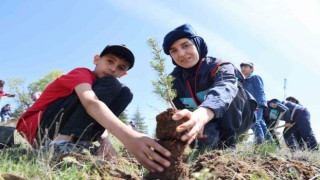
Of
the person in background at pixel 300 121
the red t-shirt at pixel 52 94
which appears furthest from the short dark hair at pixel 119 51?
the person in background at pixel 300 121

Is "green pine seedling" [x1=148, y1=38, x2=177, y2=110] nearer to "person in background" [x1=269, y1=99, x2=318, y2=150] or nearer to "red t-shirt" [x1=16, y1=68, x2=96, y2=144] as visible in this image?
"red t-shirt" [x1=16, y1=68, x2=96, y2=144]

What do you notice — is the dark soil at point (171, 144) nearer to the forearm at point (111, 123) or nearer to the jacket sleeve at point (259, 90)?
the forearm at point (111, 123)

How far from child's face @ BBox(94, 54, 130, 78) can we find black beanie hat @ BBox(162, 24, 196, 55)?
50 centimetres

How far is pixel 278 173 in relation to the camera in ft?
6.17

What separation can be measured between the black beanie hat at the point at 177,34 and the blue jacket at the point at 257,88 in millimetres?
3411

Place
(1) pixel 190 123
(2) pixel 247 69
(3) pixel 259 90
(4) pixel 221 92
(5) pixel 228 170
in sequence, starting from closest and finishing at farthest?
(1) pixel 190 123, (5) pixel 228 170, (4) pixel 221 92, (3) pixel 259 90, (2) pixel 247 69

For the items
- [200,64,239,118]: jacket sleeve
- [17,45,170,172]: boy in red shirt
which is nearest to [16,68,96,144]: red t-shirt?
[17,45,170,172]: boy in red shirt

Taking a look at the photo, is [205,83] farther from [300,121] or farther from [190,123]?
[300,121]

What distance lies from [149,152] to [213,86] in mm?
1104

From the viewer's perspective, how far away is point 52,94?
3131 millimetres

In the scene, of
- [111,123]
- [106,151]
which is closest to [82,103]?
[106,151]

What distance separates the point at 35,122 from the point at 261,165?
2143 millimetres

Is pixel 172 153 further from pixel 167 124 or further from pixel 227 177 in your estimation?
pixel 227 177

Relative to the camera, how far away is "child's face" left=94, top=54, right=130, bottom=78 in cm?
317
